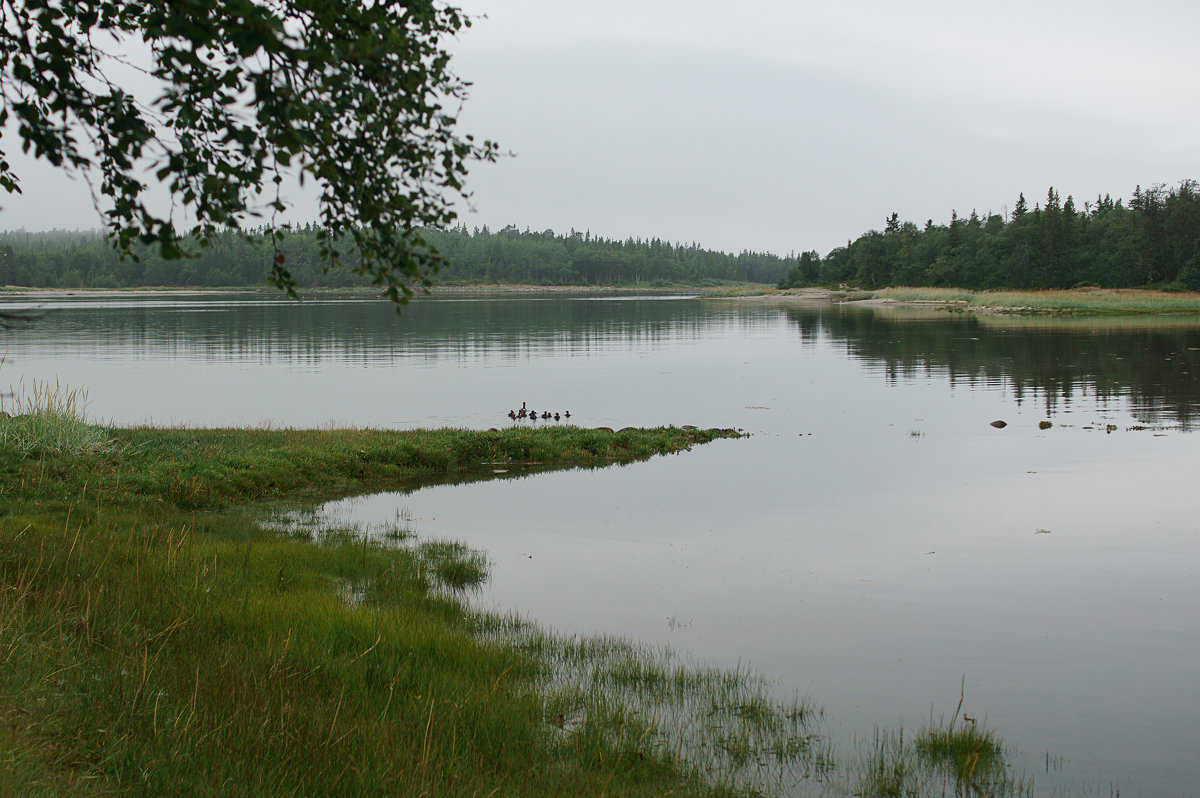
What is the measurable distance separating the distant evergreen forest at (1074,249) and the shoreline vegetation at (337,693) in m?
155

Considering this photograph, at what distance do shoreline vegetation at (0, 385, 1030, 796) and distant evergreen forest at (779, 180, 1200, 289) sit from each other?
510ft

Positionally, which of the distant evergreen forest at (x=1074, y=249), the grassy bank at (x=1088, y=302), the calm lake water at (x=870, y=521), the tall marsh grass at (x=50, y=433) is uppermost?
the distant evergreen forest at (x=1074, y=249)

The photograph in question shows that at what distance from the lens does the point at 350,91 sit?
6.76 metres

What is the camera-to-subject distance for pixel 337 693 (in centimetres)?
814

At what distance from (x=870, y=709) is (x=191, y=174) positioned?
8617 mm

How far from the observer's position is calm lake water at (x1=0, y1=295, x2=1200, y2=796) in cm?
1099

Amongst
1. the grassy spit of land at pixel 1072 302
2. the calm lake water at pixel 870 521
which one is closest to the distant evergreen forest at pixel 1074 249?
the grassy spit of land at pixel 1072 302

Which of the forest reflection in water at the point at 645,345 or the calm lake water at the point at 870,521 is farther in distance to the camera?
the forest reflection in water at the point at 645,345

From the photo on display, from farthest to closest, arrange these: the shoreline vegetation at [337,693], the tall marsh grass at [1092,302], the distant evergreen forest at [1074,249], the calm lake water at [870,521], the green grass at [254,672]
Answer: the distant evergreen forest at [1074,249] → the tall marsh grass at [1092,302] → the calm lake water at [870,521] → the shoreline vegetation at [337,693] → the green grass at [254,672]

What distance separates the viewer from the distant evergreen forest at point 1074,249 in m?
146

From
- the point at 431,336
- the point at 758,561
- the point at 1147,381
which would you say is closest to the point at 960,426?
the point at 1147,381

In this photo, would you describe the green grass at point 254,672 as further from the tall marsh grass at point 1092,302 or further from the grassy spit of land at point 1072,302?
the tall marsh grass at point 1092,302

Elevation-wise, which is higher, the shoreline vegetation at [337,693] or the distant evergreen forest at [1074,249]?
the distant evergreen forest at [1074,249]

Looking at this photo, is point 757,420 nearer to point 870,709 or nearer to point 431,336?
point 870,709
